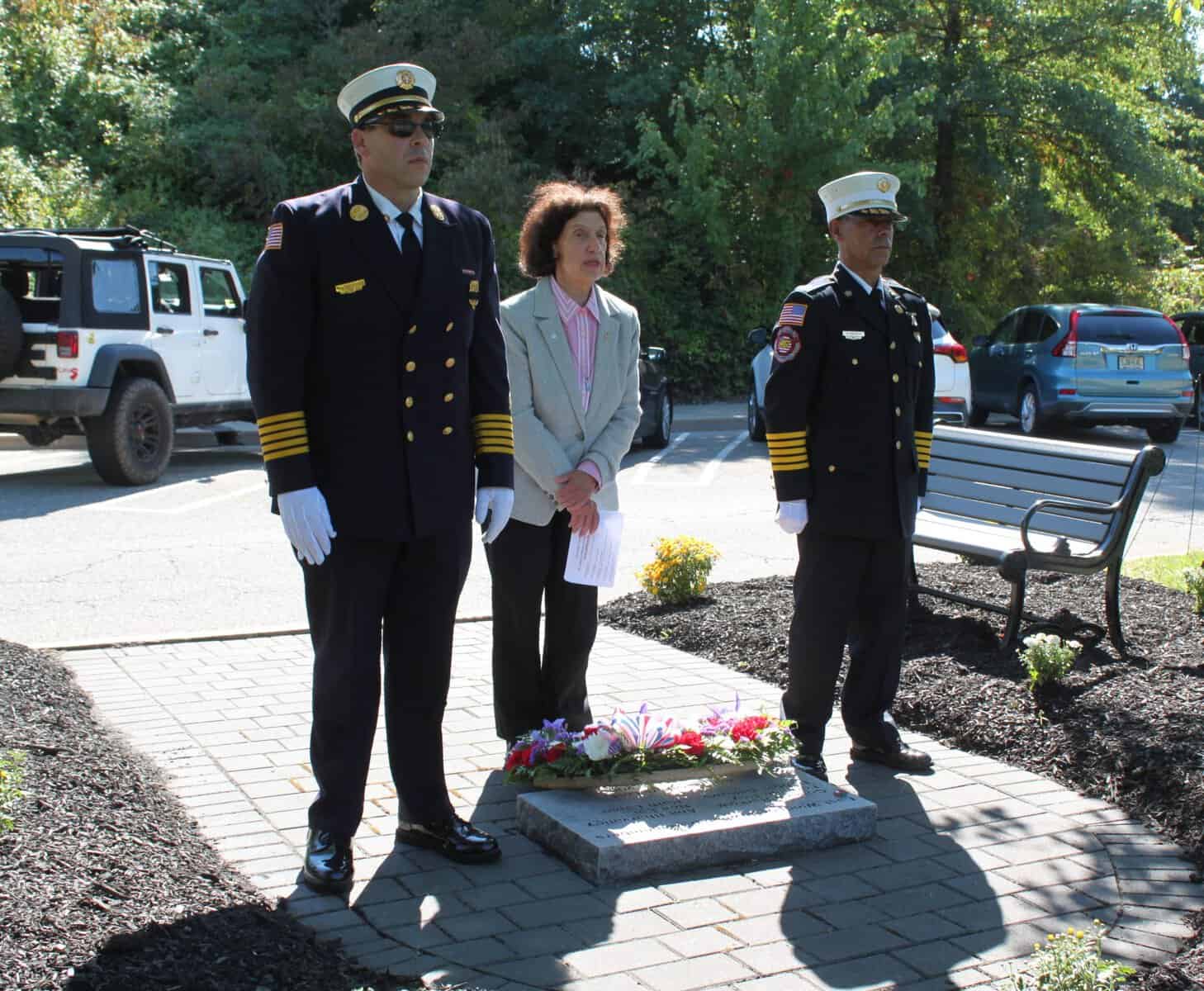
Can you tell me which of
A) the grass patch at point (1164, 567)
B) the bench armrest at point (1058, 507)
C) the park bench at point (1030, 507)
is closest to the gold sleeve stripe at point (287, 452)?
the park bench at point (1030, 507)

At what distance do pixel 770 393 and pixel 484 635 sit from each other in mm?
2933

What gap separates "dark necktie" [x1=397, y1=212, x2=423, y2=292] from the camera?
3969mm

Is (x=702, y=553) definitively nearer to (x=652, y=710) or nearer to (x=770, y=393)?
(x=652, y=710)

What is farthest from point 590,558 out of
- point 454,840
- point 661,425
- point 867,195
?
point 661,425

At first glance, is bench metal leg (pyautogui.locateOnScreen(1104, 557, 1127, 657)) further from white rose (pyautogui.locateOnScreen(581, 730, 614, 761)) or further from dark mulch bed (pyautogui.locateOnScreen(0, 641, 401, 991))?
dark mulch bed (pyautogui.locateOnScreen(0, 641, 401, 991))

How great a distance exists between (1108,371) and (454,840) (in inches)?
605

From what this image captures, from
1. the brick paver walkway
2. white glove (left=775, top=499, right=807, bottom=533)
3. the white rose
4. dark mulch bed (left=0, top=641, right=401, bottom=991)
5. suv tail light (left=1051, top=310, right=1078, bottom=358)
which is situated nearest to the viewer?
dark mulch bed (left=0, top=641, right=401, bottom=991)

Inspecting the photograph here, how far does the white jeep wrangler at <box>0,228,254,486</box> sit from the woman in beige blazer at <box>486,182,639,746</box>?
8.71 meters

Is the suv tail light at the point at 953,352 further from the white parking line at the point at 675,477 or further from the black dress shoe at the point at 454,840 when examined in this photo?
the black dress shoe at the point at 454,840

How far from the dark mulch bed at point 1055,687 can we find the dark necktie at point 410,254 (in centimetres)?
260

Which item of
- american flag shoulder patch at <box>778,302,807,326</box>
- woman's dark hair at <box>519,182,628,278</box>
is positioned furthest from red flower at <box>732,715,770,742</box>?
woman's dark hair at <box>519,182,628,278</box>

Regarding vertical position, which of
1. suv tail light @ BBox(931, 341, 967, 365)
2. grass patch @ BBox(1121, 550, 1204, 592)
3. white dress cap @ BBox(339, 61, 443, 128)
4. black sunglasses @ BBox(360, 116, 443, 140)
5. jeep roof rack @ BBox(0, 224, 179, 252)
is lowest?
grass patch @ BBox(1121, 550, 1204, 592)

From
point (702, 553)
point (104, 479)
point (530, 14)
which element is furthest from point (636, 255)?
point (702, 553)

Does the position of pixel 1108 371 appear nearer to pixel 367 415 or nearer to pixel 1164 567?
pixel 1164 567
